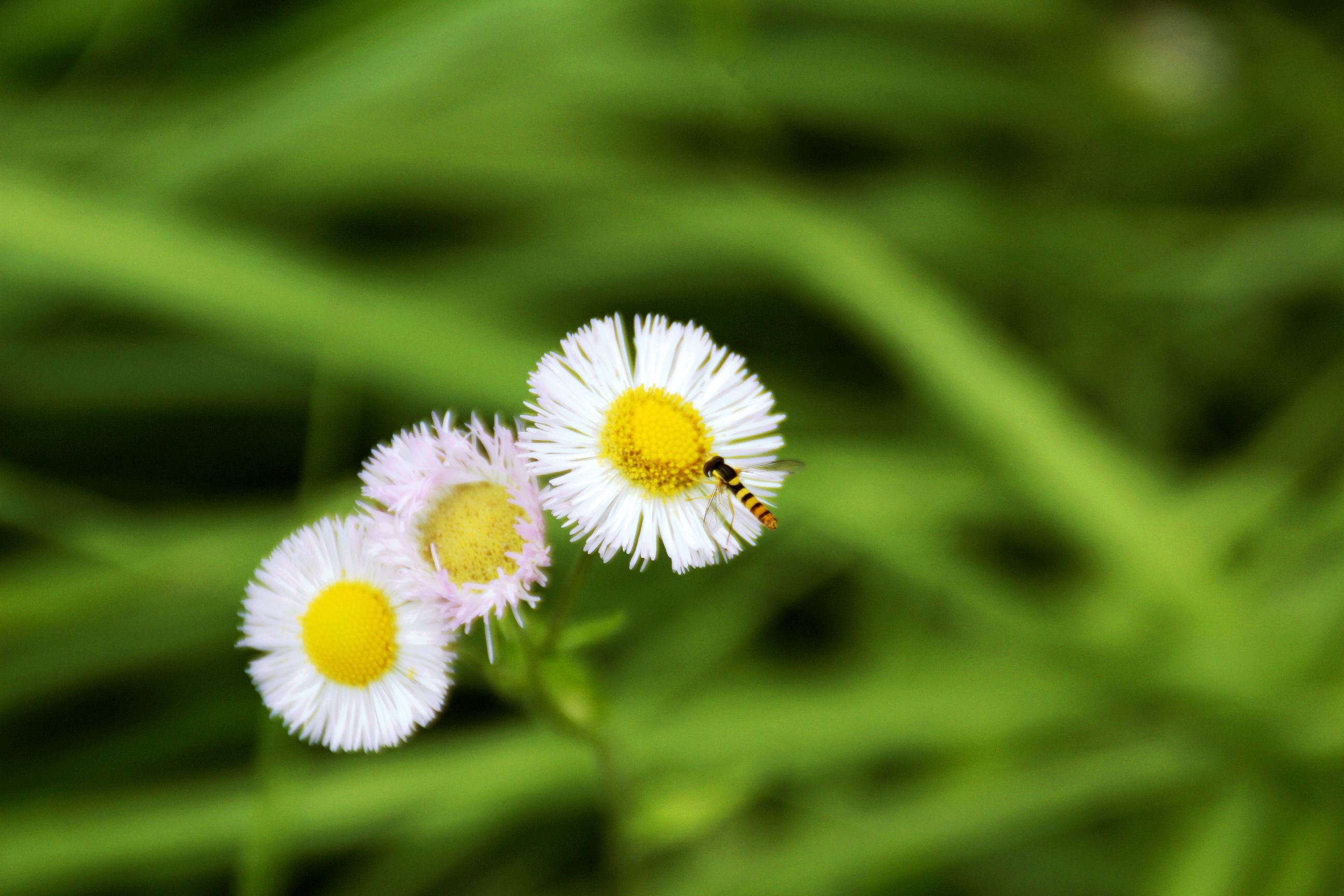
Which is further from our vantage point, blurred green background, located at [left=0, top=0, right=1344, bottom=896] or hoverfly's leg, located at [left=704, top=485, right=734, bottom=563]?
blurred green background, located at [left=0, top=0, right=1344, bottom=896]

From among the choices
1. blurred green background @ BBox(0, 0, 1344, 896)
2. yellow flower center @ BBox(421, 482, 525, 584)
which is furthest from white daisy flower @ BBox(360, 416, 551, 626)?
blurred green background @ BBox(0, 0, 1344, 896)

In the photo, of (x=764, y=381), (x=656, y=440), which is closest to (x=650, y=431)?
(x=656, y=440)

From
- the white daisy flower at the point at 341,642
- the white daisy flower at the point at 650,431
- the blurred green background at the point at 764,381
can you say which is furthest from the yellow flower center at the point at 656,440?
the blurred green background at the point at 764,381

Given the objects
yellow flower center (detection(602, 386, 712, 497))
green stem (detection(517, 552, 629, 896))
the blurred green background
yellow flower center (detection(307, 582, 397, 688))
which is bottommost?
green stem (detection(517, 552, 629, 896))

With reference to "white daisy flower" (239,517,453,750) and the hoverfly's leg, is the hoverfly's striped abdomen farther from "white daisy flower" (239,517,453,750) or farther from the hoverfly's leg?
"white daisy flower" (239,517,453,750)

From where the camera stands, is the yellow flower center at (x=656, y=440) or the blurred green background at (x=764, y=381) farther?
the blurred green background at (x=764, y=381)

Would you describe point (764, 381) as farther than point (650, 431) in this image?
Yes

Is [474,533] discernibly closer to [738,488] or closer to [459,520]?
[459,520]

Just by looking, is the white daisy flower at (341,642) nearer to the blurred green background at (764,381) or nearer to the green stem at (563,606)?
the green stem at (563,606)
